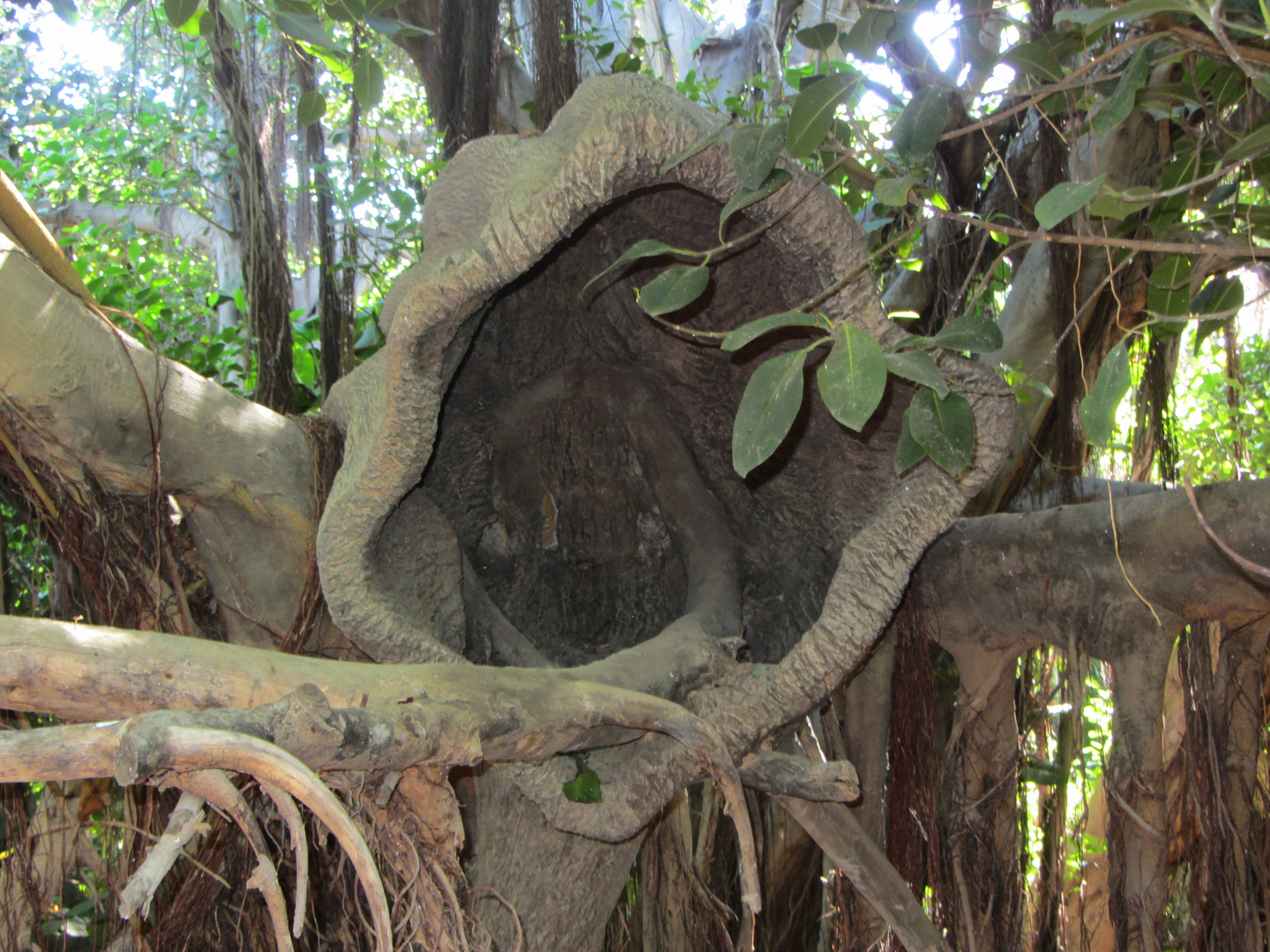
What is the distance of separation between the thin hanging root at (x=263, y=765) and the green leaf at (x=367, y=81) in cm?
115

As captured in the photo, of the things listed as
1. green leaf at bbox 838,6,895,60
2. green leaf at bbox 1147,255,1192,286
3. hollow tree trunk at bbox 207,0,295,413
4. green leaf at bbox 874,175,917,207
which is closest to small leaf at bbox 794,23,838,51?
green leaf at bbox 838,6,895,60

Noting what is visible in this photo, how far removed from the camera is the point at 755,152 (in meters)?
1.19

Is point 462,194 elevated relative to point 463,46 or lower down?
lower down

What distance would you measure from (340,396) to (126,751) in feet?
3.16

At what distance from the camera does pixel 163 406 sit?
1469 mm

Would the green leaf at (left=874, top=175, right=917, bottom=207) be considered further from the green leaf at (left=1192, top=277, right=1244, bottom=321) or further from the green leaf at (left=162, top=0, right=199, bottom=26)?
the green leaf at (left=162, top=0, right=199, bottom=26)

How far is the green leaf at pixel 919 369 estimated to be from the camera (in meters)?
0.95

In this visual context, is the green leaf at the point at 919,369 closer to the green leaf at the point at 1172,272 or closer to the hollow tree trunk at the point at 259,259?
the green leaf at the point at 1172,272

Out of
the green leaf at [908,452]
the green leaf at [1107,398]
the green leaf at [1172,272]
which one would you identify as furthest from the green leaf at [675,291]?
the green leaf at [1172,272]

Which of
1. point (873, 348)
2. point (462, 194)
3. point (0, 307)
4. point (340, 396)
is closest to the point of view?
point (873, 348)

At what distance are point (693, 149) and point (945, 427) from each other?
455mm

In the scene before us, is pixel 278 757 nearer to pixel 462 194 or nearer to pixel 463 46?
pixel 462 194

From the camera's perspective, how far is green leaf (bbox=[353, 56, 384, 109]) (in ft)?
5.24

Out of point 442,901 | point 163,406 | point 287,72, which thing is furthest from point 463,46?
point 442,901
